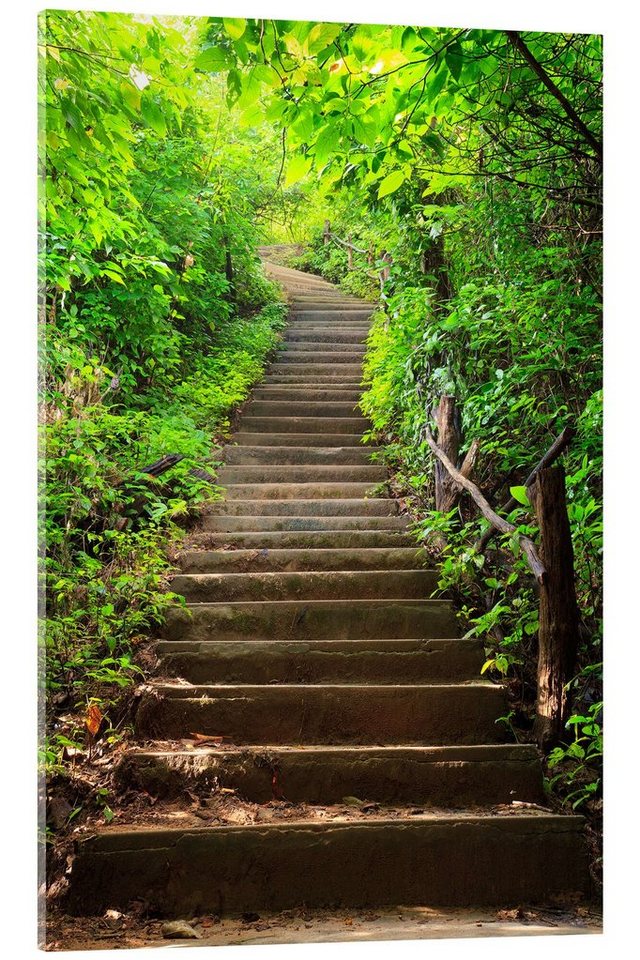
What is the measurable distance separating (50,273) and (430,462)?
2.30 m

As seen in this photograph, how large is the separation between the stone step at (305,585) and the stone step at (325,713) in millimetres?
610

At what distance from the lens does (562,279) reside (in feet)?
9.37

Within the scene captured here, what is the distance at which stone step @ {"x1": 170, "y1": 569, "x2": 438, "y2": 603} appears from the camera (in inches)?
127

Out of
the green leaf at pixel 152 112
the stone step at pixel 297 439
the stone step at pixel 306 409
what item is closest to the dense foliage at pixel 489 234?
the green leaf at pixel 152 112

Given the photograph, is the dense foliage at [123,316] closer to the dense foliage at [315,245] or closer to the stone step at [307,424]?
the dense foliage at [315,245]

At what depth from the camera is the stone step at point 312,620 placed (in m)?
3.00

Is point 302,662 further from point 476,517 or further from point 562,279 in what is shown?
point 562,279

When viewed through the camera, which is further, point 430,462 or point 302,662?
point 430,462

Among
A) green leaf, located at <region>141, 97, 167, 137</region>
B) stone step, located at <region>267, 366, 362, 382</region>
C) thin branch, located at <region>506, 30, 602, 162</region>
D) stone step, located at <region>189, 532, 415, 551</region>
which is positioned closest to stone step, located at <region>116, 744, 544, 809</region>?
stone step, located at <region>189, 532, 415, 551</region>

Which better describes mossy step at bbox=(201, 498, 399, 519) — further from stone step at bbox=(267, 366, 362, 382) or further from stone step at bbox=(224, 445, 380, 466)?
stone step at bbox=(267, 366, 362, 382)

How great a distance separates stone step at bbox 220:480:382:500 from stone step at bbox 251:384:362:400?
115 cm

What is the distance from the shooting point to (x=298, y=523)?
151 inches

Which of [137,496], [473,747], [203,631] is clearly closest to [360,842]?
[473,747]

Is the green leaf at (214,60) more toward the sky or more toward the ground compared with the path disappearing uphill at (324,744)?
more toward the sky
